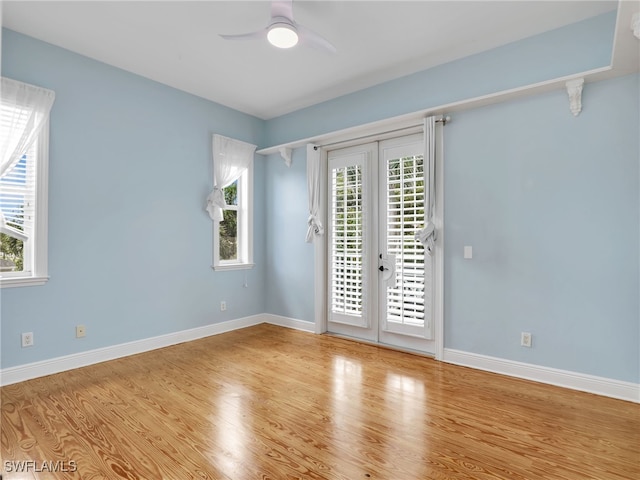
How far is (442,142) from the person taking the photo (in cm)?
362

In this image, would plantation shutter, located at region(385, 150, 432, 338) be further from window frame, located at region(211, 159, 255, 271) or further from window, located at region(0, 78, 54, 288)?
window, located at region(0, 78, 54, 288)

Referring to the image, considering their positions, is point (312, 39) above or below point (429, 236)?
above

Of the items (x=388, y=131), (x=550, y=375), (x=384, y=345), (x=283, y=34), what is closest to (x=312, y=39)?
(x=283, y=34)

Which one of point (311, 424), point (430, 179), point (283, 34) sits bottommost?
point (311, 424)

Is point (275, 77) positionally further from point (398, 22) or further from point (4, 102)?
point (4, 102)

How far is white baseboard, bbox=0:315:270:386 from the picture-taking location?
307cm

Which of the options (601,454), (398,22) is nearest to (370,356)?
(601,454)

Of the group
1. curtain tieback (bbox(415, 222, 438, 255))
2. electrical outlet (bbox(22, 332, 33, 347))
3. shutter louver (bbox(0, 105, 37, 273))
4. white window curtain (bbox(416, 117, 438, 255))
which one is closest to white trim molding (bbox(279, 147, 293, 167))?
white window curtain (bbox(416, 117, 438, 255))

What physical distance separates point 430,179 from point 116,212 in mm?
3274

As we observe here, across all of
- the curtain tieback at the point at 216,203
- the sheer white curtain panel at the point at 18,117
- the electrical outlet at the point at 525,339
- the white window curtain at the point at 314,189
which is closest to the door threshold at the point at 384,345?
the electrical outlet at the point at 525,339

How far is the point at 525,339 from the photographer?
124 inches

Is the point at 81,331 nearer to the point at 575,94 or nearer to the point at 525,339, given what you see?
the point at 525,339

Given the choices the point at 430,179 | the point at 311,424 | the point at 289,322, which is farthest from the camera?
the point at 289,322

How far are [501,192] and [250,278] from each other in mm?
3429
